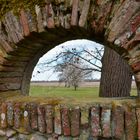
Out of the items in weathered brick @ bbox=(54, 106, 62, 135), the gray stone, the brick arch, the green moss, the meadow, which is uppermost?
the green moss

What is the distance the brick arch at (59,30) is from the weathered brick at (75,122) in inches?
21.2

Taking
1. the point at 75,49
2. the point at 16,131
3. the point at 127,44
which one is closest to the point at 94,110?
the point at 127,44

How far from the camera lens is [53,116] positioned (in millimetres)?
2904

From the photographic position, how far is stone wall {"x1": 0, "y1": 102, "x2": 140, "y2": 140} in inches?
104

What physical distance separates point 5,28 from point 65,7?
2.25 ft

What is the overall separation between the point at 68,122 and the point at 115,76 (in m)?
3.20

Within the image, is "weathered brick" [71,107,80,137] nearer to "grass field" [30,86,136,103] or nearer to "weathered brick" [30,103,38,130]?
"grass field" [30,86,136,103]

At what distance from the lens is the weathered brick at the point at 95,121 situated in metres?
2.70

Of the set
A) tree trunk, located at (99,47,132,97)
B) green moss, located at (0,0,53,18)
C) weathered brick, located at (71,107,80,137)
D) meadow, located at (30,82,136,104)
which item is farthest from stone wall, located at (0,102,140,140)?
tree trunk, located at (99,47,132,97)

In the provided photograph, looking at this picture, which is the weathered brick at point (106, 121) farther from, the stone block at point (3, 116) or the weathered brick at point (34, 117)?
the stone block at point (3, 116)

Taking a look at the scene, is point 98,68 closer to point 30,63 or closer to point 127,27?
point 30,63

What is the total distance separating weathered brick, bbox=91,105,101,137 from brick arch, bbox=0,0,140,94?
15.4 inches

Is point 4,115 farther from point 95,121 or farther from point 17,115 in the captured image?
point 95,121

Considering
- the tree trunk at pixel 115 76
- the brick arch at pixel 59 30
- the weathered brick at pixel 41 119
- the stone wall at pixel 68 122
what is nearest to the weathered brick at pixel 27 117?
the stone wall at pixel 68 122
